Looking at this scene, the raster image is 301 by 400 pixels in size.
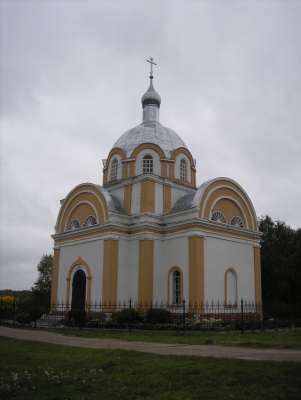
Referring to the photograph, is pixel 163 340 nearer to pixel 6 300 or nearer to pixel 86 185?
pixel 86 185

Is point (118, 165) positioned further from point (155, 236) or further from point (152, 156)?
point (155, 236)

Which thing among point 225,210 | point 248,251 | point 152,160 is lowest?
point 248,251

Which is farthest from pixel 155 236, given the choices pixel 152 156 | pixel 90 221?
pixel 152 156

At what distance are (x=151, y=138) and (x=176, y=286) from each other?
9571mm

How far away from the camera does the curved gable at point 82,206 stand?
24.7 metres

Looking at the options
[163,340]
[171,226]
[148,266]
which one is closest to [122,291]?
[148,266]

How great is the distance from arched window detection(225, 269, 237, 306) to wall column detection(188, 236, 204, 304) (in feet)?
7.68

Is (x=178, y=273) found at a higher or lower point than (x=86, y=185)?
lower

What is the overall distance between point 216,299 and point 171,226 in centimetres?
438

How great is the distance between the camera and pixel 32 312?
20.6m

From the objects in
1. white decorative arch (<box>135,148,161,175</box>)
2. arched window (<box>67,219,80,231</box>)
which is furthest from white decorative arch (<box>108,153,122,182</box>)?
arched window (<box>67,219,80,231</box>)

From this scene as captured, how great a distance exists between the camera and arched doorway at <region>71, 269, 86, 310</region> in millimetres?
24875

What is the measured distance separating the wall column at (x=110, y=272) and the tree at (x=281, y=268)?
10096mm

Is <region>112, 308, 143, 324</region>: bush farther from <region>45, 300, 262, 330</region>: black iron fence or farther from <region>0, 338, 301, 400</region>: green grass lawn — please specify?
<region>0, 338, 301, 400</region>: green grass lawn
